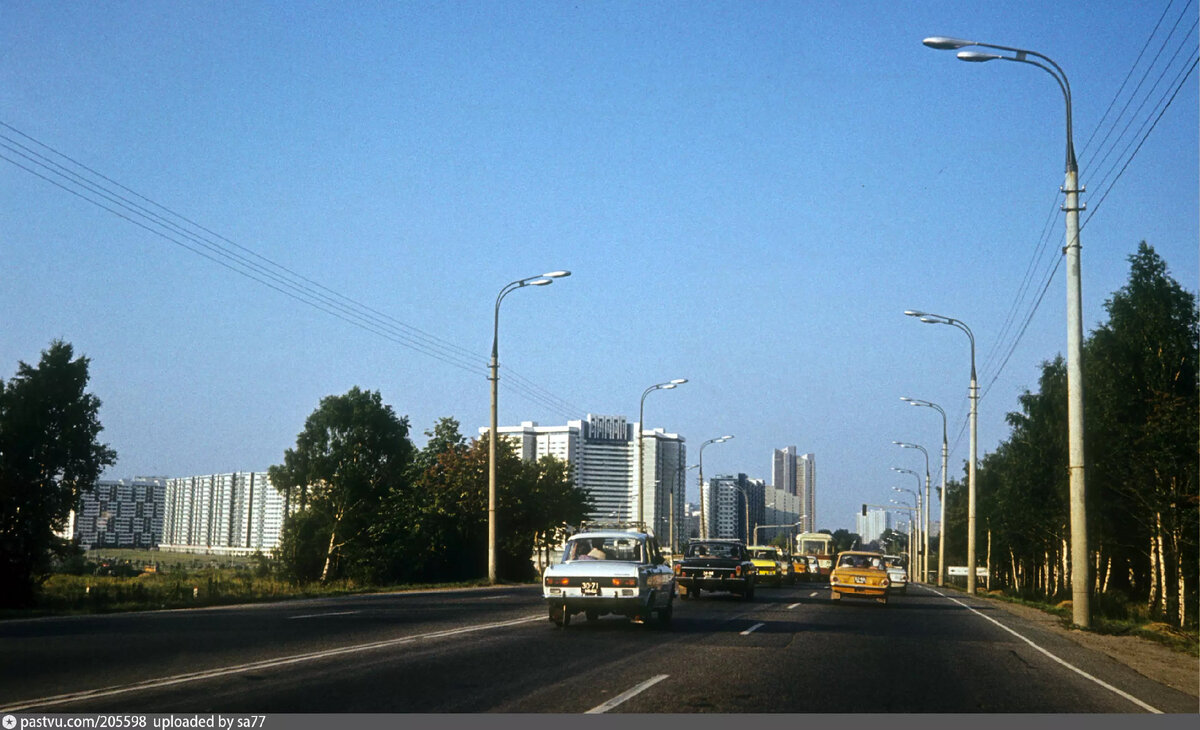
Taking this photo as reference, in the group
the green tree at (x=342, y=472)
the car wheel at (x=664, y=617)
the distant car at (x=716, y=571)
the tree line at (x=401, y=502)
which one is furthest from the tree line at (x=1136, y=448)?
the green tree at (x=342, y=472)

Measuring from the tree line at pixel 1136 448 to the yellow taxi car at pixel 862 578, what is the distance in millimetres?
5847

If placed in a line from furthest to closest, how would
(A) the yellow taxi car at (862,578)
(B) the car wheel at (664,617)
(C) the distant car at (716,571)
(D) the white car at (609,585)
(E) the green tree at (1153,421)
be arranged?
(E) the green tree at (1153,421), (A) the yellow taxi car at (862,578), (C) the distant car at (716,571), (B) the car wheel at (664,617), (D) the white car at (609,585)

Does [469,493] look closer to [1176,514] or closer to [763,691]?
[1176,514]

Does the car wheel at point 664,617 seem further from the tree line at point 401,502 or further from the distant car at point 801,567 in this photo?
the distant car at point 801,567

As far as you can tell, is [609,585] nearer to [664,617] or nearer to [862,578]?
[664,617]

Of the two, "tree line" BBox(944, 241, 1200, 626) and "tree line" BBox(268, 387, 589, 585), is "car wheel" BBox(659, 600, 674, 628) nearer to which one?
"tree line" BBox(944, 241, 1200, 626)

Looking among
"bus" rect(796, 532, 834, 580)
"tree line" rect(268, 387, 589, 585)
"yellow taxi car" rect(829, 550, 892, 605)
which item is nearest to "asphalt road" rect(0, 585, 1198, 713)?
"yellow taxi car" rect(829, 550, 892, 605)

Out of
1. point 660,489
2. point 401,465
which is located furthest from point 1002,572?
point 401,465

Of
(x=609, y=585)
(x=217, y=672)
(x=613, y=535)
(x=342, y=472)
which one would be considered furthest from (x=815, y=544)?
(x=217, y=672)

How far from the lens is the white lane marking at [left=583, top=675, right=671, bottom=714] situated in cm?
886

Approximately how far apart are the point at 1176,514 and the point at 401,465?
186 feet

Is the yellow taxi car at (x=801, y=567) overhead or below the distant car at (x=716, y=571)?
below

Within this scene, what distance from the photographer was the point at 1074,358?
22031 millimetres

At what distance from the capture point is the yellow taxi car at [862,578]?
96.3 feet
